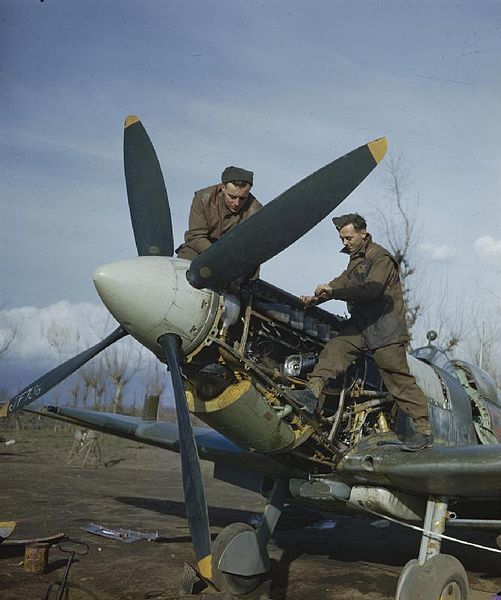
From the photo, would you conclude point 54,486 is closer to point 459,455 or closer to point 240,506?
point 240,506

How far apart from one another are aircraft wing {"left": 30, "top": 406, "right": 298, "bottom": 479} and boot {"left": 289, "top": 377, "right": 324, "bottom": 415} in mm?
1661

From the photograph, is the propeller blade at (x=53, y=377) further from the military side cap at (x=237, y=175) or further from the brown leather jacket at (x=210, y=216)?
the military side cap at (x=237, y=175)

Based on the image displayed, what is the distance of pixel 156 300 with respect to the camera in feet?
15.3

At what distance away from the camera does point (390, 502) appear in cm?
639

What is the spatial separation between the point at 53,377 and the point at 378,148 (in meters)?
3.36

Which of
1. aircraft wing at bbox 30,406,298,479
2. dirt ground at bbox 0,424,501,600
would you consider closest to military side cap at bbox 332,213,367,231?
aircraft wing at bbox 30,406,298,479

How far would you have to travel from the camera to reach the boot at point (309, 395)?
5.60m

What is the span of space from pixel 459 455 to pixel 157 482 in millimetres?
11607

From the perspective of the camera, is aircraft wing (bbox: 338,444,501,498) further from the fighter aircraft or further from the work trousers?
the work trousers

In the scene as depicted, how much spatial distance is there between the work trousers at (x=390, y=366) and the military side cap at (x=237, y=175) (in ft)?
5.46

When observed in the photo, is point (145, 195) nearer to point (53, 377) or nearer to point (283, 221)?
point (283, 221)

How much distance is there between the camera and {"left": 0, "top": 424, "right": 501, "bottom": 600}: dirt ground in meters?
6.26

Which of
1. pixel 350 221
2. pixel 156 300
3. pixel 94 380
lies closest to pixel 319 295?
Answer: pixel 350 221

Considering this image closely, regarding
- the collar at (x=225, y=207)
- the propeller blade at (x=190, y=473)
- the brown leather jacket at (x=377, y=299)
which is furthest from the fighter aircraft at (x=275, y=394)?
the collar at (x=225, y=207)
